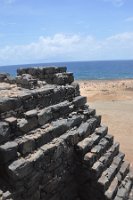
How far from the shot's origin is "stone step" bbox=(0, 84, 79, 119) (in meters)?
7.67

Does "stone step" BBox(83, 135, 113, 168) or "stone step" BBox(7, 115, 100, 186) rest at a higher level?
"stone step" BBox(7, 115, 100, 186)

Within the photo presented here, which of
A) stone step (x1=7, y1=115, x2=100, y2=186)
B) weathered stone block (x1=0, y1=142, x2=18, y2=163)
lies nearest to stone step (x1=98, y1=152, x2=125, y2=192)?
stone step (x1=7, y1=115, x2=100, y2=186)

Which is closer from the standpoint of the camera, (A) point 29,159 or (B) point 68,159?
(A) point 29,159

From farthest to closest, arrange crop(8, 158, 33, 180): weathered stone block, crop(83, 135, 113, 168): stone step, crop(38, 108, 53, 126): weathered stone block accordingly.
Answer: crop(83, 135, 113, 168): stone step → crop(38, 108, 53, 126): weathered stone block → crop(8, 158, 33, 180): weathered stone block

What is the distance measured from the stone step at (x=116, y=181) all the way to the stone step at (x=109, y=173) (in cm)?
9

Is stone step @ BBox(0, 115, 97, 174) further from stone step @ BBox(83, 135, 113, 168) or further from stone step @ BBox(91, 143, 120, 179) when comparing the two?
stone step @ BBox(91, 143, 120, 179)

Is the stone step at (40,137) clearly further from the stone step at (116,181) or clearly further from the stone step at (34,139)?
the stone step at (116,181)

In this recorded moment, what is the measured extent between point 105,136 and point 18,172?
4425mm

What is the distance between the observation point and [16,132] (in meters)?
7.60

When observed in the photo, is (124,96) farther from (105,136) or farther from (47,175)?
(47,175)

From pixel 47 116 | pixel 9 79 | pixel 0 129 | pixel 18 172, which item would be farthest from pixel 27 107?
pixel 9 79

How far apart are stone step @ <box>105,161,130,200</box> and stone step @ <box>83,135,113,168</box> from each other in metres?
0.76

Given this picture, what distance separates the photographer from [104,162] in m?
9.36

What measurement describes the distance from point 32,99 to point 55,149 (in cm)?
144
